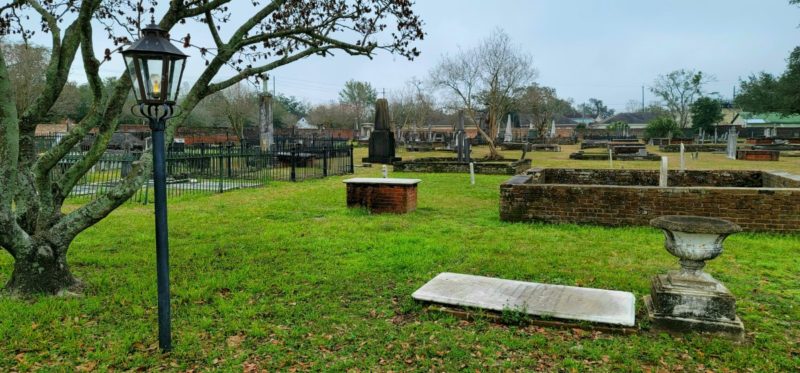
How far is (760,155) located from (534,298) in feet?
92.4

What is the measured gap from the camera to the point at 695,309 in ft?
13.7

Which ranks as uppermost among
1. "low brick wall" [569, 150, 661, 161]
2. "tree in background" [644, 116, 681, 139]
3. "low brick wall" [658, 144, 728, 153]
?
"tree in background" [644, 116, 681, 139]

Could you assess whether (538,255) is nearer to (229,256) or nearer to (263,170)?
(229,256)

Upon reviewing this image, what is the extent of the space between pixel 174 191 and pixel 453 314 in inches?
438

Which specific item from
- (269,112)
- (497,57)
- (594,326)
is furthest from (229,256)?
(497,57)

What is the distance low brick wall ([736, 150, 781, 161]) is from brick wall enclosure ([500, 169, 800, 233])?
20.1 m

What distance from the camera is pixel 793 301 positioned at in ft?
16.3

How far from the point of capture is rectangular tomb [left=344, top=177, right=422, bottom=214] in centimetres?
998

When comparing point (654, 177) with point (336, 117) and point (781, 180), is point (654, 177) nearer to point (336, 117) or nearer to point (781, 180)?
point (781, 180)

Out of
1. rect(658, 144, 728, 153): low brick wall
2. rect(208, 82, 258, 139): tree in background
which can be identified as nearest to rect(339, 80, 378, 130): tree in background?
rect(208, 82, 258, 139): tree in background

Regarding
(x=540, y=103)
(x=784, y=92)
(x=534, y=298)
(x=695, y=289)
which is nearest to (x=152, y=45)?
(x=534, y=298)

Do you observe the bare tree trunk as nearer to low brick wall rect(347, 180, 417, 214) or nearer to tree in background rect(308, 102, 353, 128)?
low brick wall rect(347, 180, 417, 214)

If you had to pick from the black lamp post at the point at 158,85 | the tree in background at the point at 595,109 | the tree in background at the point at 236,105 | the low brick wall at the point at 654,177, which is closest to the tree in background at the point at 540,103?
the tree in background at the point at 236,105

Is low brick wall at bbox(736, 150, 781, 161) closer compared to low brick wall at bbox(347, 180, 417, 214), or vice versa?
low brick wall at bbox(347, 180, 417, 214)
